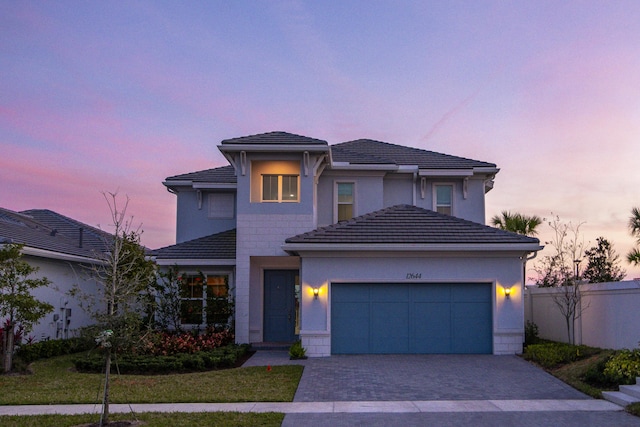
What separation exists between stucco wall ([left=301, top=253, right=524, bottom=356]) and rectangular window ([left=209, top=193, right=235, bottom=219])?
6398 millimetres

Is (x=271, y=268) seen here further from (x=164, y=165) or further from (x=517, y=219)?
(x=517, y=219)

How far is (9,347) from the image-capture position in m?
14.8

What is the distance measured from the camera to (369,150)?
24.2 meters

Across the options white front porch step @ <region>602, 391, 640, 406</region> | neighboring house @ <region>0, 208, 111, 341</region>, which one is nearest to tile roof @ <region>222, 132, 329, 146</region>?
neighboring house @ <region>0, 208, 111, 341</region>

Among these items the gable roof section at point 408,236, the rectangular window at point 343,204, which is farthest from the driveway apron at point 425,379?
the rectangular window at point 343,204

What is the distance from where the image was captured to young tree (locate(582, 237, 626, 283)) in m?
21.9

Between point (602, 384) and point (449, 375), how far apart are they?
3250 mm

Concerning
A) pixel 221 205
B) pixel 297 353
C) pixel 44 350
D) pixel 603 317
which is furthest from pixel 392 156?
pixel 44 350

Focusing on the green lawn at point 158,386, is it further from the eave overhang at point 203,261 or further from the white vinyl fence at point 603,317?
the white vinyl fence at point 603,317

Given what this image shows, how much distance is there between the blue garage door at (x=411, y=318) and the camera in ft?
56.4

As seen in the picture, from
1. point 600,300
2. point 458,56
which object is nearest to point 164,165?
point 458,56

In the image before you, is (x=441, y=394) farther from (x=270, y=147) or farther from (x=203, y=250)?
(x=203, y=250)

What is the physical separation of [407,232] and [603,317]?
Answer: 561 cm

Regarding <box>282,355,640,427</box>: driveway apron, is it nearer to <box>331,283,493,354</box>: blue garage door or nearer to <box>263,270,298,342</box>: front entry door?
<box>331,283,493,354</box>: blue garage door
